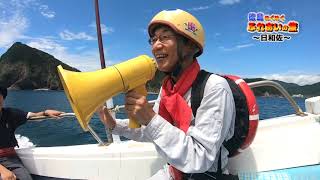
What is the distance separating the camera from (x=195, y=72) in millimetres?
2154

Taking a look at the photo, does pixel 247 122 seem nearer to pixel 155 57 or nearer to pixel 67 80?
pixel 155 57

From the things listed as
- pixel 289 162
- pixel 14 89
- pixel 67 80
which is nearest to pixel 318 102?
pixel 289 162

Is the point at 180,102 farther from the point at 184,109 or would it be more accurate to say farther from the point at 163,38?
the point at 163,38

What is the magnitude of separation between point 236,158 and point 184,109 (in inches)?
27.0

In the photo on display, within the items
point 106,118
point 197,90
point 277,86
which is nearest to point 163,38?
point 197,90

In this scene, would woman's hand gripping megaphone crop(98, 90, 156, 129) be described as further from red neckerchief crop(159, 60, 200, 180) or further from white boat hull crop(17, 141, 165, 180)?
white boat hull crop(17, 141, 165, 180)

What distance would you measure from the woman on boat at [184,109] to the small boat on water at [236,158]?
1.33 ft

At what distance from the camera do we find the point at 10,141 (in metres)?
3.74

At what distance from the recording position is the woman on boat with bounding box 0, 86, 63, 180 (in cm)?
348

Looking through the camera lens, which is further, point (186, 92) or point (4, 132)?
point (4, 132)

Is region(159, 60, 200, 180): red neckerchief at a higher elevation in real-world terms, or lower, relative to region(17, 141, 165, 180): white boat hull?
higher

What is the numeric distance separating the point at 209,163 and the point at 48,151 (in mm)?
2277

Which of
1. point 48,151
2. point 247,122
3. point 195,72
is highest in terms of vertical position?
point 195,72

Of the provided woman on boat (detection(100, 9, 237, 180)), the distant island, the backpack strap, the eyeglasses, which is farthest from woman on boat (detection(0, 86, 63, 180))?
the distant island
